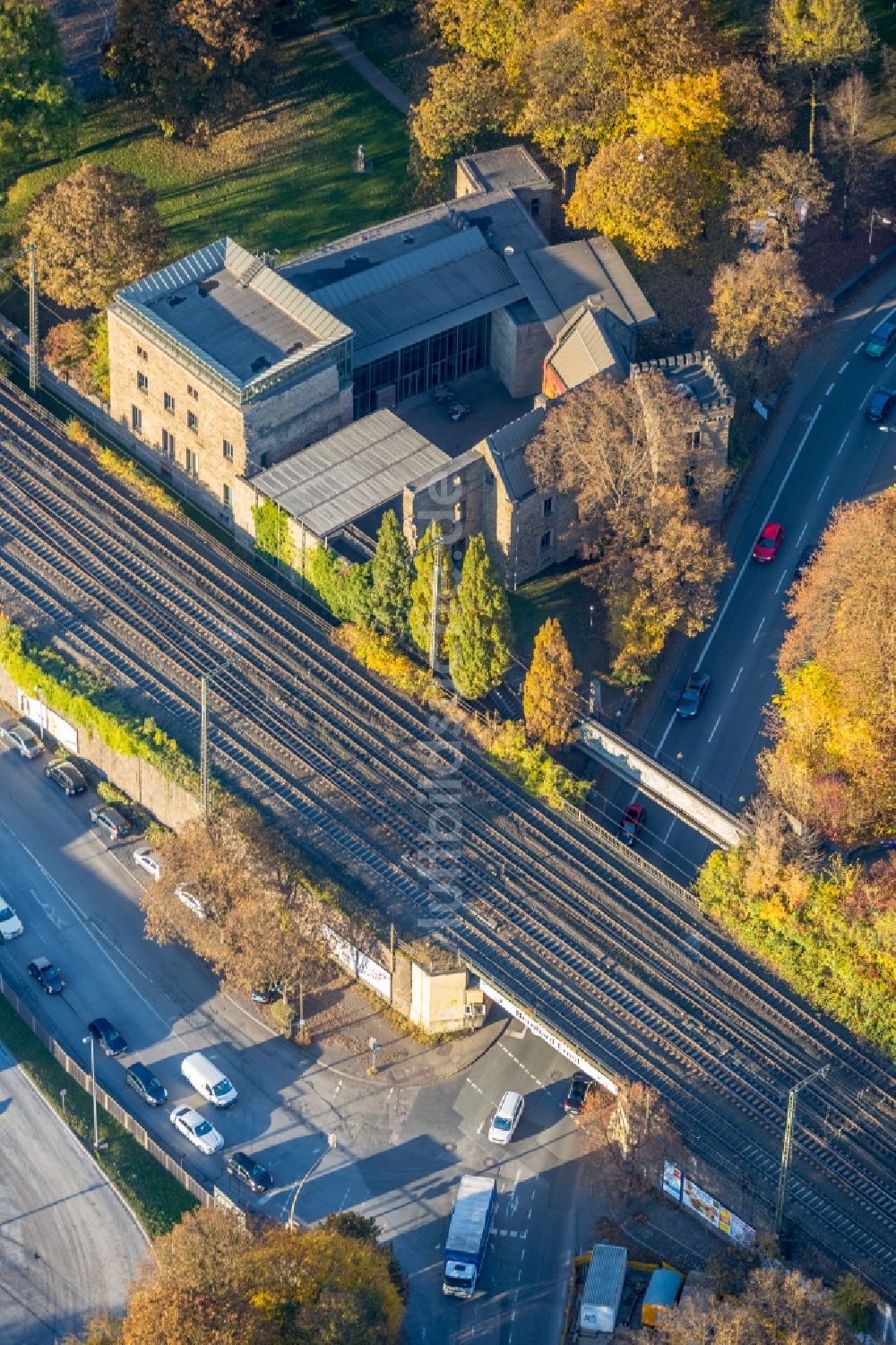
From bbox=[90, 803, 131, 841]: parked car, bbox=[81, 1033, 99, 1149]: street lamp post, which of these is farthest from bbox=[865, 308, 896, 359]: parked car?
bbox=[81, 1033, 99, 1149]: street lamp post

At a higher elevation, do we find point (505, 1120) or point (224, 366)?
point (224, 366)

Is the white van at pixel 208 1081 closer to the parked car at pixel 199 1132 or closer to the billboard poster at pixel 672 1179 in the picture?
the parked car at pixel 199 1132

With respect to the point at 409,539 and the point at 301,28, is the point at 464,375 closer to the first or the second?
A: the point at 409,539

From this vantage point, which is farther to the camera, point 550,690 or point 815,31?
point 815,31

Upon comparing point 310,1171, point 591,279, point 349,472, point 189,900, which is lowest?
point 310,1171

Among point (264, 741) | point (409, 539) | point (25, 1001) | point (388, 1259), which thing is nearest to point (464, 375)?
point (409, 539)

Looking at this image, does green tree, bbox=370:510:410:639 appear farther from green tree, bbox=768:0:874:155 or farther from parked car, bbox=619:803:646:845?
green tree, bbox=768:0:874:155

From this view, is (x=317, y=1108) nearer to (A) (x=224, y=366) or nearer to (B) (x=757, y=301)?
(A) (x=224, y=366)

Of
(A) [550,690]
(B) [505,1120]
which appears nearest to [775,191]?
(A) [550,690]
